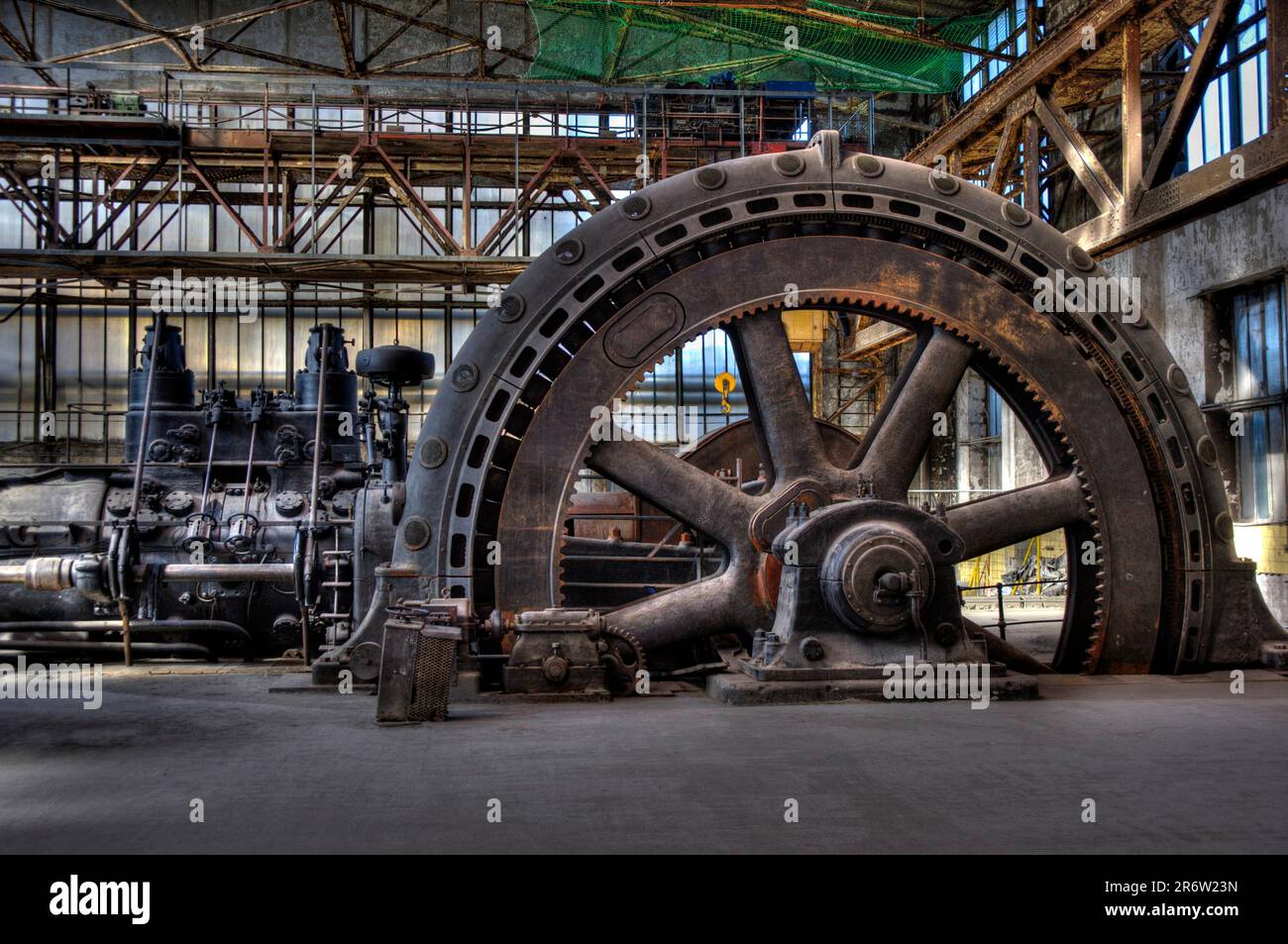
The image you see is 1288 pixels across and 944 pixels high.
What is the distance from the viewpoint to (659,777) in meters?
3.68

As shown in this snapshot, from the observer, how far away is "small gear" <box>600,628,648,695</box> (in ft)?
18.4

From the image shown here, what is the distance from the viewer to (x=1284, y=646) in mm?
6188

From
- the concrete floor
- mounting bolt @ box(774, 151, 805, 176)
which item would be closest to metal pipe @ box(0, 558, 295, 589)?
the concrete floor

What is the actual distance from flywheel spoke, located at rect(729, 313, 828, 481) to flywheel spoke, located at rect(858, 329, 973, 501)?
1.12ft

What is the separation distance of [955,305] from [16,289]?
71.4ft

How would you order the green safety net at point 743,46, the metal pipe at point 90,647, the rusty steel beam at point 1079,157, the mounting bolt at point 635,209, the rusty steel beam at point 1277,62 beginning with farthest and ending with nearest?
the green safety net at point 743,46 → the rusty steel beam at point 1079,157 → the rusty steel beam at point 1277,62 → the metal pipe at point 90,647 → the mounting bolt at point 635,209

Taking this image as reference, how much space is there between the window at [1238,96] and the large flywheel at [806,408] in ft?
24.7

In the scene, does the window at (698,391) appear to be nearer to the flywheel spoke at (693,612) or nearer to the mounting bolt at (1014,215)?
the mounting bolt at (1014,215)

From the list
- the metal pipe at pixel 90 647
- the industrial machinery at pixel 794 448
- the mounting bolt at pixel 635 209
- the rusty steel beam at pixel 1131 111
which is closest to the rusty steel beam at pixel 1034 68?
the rusty steel beam at pixel 1131 111

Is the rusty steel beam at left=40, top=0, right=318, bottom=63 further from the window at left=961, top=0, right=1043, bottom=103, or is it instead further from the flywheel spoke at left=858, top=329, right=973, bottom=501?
the flywheel spoke at left=858, top=329, right=973, bottom=501

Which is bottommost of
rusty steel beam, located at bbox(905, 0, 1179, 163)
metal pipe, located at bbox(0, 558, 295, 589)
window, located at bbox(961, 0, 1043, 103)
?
metal pipe, located at bbox(0, 558, 295, 589)

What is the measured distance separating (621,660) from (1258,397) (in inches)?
323

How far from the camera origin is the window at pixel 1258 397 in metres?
10.5
